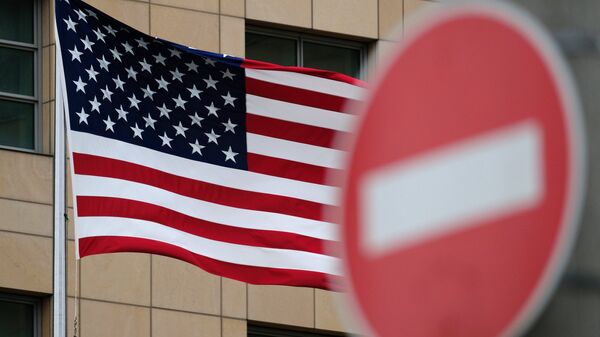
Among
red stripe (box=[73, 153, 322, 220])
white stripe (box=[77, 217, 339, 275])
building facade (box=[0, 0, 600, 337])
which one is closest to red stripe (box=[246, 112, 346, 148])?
red stripe (box=[73, 153, 322, 220])

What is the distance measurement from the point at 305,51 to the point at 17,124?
4.97m

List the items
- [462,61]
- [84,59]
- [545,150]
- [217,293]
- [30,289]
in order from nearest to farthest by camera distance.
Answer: [545,150], [462,61], [84,59], [30,289], [217,293]

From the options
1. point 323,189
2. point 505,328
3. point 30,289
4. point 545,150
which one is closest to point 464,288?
point 505,328

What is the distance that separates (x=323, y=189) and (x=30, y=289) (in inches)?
292

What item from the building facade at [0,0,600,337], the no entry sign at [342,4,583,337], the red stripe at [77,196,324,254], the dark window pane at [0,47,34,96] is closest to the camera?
the no entry sign at [342,4,583,337]

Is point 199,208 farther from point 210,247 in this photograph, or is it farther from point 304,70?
point 304,70

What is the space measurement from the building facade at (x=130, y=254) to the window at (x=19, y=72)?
0.05 ft

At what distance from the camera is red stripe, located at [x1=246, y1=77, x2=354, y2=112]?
18125mm

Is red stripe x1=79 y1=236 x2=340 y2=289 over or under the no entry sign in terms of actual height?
over

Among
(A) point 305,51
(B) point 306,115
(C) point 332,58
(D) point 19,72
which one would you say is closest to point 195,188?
(B) point 306,115

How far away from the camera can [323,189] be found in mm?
18078

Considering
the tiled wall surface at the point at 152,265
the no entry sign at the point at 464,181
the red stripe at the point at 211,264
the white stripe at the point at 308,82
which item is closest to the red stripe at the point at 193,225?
the red stripe at the point at 211,264

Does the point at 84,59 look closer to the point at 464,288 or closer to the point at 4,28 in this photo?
the point at 4,28

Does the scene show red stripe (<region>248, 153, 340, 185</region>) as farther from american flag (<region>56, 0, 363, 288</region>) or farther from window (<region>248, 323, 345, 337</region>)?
window (<region>248, 323, 345, 337</region>)
